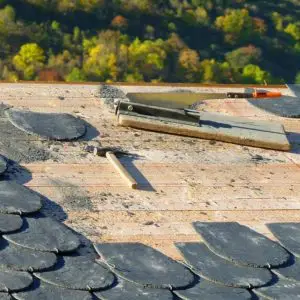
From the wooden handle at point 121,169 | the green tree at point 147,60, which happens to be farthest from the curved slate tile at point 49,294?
the green tree at point 147,60

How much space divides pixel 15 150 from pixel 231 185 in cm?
278

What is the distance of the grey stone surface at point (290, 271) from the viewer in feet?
29.6

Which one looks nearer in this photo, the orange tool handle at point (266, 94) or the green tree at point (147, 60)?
the orange tool handle at point (266, 94)

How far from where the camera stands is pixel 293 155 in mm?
12297

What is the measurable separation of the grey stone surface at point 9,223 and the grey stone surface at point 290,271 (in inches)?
105

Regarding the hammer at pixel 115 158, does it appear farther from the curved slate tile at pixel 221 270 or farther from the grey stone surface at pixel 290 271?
the grey stone surface at pixel 290 271

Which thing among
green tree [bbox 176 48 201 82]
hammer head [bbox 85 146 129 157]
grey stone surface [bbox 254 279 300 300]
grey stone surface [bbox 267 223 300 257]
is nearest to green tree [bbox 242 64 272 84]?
green tree [bbox 176 48 201 82]

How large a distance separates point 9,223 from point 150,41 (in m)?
45.0

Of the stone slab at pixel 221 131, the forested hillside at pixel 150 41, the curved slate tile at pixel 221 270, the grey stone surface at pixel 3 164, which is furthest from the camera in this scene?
the forested hillside at pixel 150 41

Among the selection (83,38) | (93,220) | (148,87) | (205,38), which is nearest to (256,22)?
(205,38)

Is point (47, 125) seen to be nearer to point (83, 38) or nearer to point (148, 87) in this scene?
point (148, 87)

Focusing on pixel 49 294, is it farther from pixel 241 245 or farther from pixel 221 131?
pixel 221 131

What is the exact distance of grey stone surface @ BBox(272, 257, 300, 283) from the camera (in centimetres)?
902

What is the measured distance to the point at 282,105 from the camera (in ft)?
45.5
